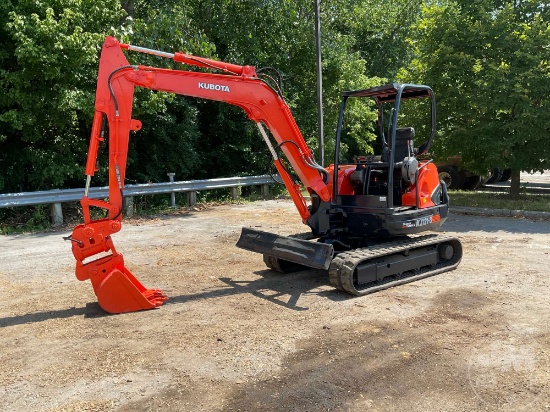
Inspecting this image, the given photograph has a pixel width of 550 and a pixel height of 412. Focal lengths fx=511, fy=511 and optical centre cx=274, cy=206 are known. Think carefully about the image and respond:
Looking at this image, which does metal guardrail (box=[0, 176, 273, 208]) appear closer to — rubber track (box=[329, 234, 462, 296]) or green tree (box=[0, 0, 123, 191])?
green tree (box=[0, 0, 123, 191])

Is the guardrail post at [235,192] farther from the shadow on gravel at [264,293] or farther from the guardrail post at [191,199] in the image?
the shadow on gravel at [264,293]

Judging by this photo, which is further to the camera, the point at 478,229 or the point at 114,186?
the point at 478,229

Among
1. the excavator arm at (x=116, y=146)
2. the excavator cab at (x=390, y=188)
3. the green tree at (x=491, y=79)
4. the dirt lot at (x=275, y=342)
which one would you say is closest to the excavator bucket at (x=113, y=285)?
the excavator arm at (x=116, y=146)

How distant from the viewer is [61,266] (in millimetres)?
7898

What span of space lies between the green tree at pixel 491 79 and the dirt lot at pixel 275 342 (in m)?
5.79

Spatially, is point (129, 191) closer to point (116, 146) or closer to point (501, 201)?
point (116, 146)

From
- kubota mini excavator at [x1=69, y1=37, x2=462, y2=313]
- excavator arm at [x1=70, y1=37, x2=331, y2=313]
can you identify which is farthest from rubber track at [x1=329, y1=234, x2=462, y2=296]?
excavator arm at [x1=70, y1=37, x2=331, y2=313]

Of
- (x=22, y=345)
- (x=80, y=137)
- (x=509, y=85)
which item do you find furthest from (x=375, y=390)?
(x=80, y=137)

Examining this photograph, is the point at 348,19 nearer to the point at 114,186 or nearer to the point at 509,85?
the point at 509,85

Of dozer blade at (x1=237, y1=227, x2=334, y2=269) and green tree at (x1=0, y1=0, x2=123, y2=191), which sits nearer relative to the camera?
dozer blade at (x1=237, y1=227, x2=334, y2=269)

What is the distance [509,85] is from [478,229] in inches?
165

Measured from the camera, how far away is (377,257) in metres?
6.56

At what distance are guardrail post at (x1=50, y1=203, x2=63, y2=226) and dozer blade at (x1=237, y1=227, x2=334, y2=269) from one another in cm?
610

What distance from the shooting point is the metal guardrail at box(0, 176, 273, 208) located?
11023 millimetres
